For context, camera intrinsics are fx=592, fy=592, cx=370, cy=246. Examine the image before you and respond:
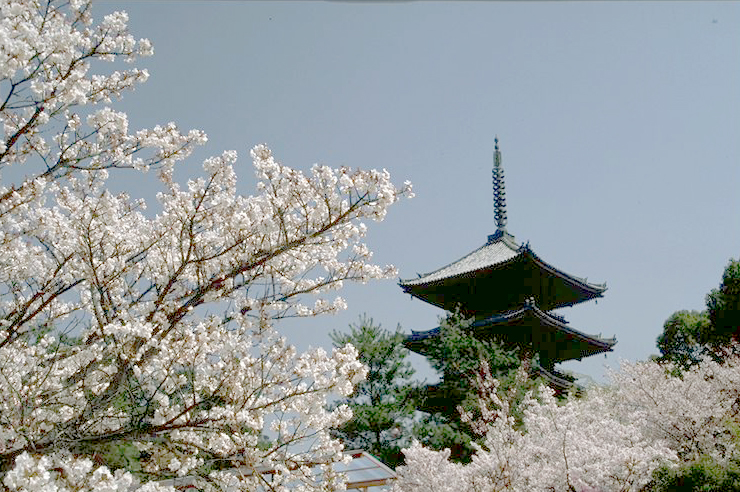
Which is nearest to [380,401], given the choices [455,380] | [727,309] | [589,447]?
[455,380]

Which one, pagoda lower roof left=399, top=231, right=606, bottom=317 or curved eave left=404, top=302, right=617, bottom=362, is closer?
curved eave left=404, top=302, right=617, bottom=362

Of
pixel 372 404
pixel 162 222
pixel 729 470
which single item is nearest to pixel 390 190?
pixel 162 222

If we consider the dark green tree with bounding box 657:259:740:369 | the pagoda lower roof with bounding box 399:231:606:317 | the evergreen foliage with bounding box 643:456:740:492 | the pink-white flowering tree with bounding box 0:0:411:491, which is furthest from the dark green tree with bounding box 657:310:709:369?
the pink-white flowering tree with bounding box 0:0:411:491

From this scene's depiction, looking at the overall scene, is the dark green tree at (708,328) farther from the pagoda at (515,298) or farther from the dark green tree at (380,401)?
the dark green tree at (380,401)

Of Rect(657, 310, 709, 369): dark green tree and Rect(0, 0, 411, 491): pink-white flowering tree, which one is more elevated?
Rect(657, 310, 709, 369): dark green tree

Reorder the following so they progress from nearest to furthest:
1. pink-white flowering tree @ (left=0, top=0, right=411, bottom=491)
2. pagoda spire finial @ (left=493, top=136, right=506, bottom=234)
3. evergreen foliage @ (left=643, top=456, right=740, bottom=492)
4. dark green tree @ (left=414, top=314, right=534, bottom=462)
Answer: pink-white flowering tree @ (left=0, top=0, right=411, bottom=491) < evergreen foliage @ (left=643, top=456, right=740, bottom=492) < dark green tree @ (left=414, top=314, right=534, bottom=462) < pagoda spire finial @ (left=493, top=136, right=506, bottom=234)

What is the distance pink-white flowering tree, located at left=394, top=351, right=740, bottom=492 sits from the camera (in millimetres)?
8078

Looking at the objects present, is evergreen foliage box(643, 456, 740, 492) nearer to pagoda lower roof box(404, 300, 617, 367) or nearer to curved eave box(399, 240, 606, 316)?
pagoda lower roof box(404, 300, 617, 367)

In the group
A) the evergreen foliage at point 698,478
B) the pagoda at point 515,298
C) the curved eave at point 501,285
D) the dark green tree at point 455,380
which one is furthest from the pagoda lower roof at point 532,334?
the evergreen foliage at point 698,478

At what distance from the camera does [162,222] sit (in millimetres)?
4906

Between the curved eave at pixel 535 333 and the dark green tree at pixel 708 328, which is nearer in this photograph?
the curved eave at pixel 535 333

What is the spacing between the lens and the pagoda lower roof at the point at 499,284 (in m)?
19.9

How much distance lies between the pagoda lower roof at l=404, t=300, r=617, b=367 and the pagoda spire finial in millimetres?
5284

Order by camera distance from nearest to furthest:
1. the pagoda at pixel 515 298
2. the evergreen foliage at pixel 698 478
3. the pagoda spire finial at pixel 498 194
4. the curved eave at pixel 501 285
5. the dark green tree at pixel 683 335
Result: the evergreen foliage at pixel 698 478, the pagoda at pixel 515 298, the curved eave at pixel 501 285, the pagoda spire finial at pixel 498 194, the dark green tree at pixel 683 335
